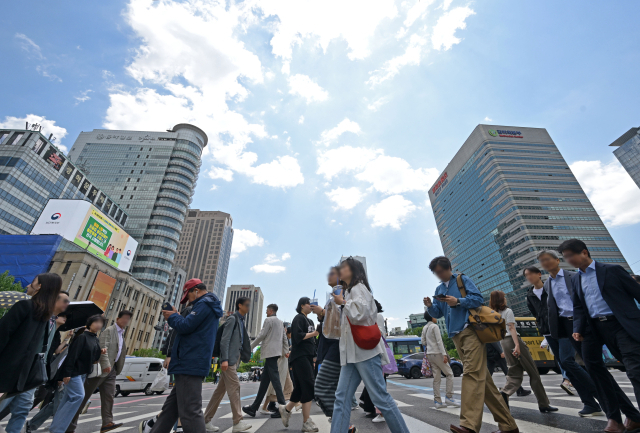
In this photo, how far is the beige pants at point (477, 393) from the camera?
8.80 ft

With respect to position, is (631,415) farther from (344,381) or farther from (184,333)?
(184,333)

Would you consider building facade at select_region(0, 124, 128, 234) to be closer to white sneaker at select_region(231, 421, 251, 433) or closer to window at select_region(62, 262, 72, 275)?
window at select_region(62, 262, 72, 275)

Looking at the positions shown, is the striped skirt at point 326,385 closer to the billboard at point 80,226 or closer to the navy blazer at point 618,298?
the navy blazer at point 618,298

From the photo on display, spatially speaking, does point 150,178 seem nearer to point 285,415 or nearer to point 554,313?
point 285,415

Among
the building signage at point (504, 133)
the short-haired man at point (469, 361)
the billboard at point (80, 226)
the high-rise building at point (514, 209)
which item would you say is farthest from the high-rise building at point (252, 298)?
the short-haired man at point (469, 361)

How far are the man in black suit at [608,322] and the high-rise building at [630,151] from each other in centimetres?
13582

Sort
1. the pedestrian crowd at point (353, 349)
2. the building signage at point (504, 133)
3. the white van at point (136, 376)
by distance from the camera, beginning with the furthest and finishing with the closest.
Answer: the building signage at point (504, 133) < the white van at point (136, 376) < the pedestrian crowd at point (353, 349)

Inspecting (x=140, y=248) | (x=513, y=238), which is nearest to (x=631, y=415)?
(x=140, y=248)

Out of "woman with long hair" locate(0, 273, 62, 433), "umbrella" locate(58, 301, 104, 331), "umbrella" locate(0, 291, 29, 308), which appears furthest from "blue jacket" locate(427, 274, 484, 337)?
"umbrella" locate(58, 301, 104, 331)

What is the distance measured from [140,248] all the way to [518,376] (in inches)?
3108

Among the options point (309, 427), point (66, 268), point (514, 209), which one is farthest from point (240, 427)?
point (514, 209)

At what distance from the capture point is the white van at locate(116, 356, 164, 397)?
14648 millimetres

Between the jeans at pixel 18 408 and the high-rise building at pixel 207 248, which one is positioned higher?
the high-rise building at pixel 207 248

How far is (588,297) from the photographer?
3186mm
